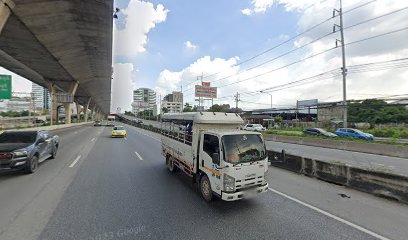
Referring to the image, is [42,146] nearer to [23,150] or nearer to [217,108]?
[23,150]

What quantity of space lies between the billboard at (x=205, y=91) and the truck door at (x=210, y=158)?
138 feet

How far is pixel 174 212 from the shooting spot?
16.7 feet

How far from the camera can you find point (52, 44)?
23.5 metres

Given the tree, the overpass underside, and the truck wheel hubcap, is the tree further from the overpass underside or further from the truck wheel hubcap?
the truck wheel hubcap

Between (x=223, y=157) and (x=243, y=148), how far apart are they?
69cm

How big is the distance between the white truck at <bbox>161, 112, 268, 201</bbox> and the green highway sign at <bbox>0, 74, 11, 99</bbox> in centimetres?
2758

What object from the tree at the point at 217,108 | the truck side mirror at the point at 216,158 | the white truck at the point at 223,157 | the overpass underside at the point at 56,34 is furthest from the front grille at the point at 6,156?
the tree at the point at 217,108

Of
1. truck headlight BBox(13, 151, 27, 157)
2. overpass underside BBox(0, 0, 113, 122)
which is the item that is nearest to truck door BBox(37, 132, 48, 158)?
truck headlight BBox(13, 151, 27, 157)

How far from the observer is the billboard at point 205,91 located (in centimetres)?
4772

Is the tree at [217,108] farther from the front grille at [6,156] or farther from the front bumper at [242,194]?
the front bumper at [242,194]

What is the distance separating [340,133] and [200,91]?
1141 inches

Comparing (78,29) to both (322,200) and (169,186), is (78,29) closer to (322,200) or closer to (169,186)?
(169,186)

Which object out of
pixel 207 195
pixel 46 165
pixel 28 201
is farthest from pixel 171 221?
A: pixel 46 165

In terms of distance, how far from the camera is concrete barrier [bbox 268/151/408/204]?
6104 millimetres
